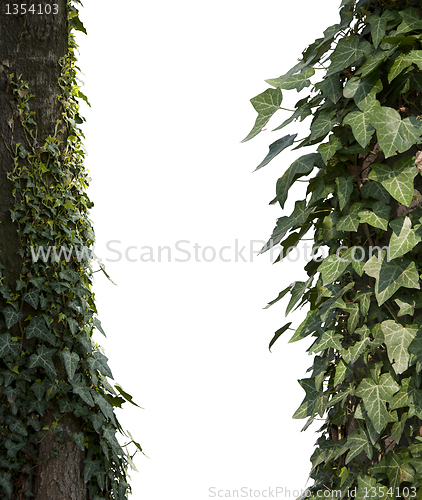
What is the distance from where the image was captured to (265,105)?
1.33m

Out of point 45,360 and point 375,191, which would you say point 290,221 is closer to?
point 375,191

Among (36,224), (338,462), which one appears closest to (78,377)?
(36,224)

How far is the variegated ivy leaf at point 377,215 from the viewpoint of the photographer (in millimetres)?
1190

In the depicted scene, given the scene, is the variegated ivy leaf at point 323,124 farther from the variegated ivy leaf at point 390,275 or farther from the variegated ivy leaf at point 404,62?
the variegated ivy leaf at point 390,275

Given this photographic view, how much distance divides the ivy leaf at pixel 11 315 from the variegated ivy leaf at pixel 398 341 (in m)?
1.40

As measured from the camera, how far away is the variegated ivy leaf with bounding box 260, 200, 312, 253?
133cm

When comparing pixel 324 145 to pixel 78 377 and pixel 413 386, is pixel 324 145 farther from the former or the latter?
pixel 78 377

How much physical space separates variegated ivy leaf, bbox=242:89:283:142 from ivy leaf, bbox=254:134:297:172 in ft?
0.21

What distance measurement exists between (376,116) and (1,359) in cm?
163

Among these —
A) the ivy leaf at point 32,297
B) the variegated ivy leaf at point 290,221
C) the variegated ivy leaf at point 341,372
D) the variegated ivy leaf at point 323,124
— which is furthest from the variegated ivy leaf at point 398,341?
the ivy leaf at point 32,297

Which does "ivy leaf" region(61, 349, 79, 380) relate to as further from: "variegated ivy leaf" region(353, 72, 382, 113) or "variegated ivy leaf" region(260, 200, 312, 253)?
"variegated ivy leaf" region(353, 72, 382, 113)

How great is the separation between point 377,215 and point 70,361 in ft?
4.29

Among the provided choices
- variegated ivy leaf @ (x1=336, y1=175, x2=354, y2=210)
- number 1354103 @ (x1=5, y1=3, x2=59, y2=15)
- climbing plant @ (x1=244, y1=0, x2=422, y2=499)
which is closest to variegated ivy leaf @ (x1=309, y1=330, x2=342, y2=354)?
climbing plant @ (x1=244, y1=0, x2=422, y2=499)

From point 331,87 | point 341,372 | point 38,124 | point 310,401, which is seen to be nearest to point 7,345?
point 38,124
